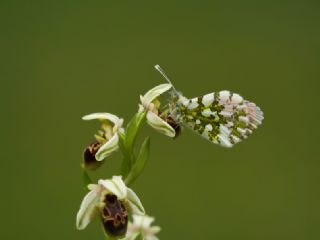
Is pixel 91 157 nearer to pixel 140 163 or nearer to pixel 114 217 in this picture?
pixel 140 163

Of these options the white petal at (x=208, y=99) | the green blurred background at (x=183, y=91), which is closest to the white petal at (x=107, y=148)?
the white petal at (x=208, y=99)

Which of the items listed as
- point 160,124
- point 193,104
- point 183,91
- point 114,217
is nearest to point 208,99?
point 193,104

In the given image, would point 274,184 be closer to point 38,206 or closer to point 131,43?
point 38,206

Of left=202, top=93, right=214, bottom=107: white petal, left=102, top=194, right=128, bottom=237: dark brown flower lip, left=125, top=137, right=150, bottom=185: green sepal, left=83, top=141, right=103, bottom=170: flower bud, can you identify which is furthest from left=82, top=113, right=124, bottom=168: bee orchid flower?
left=202, top=93, right=214, bottom=107: white petal

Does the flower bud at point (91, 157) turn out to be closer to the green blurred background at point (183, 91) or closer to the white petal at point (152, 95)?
the white petal at point (152, 95)

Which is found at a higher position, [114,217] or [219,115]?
[219,115]
